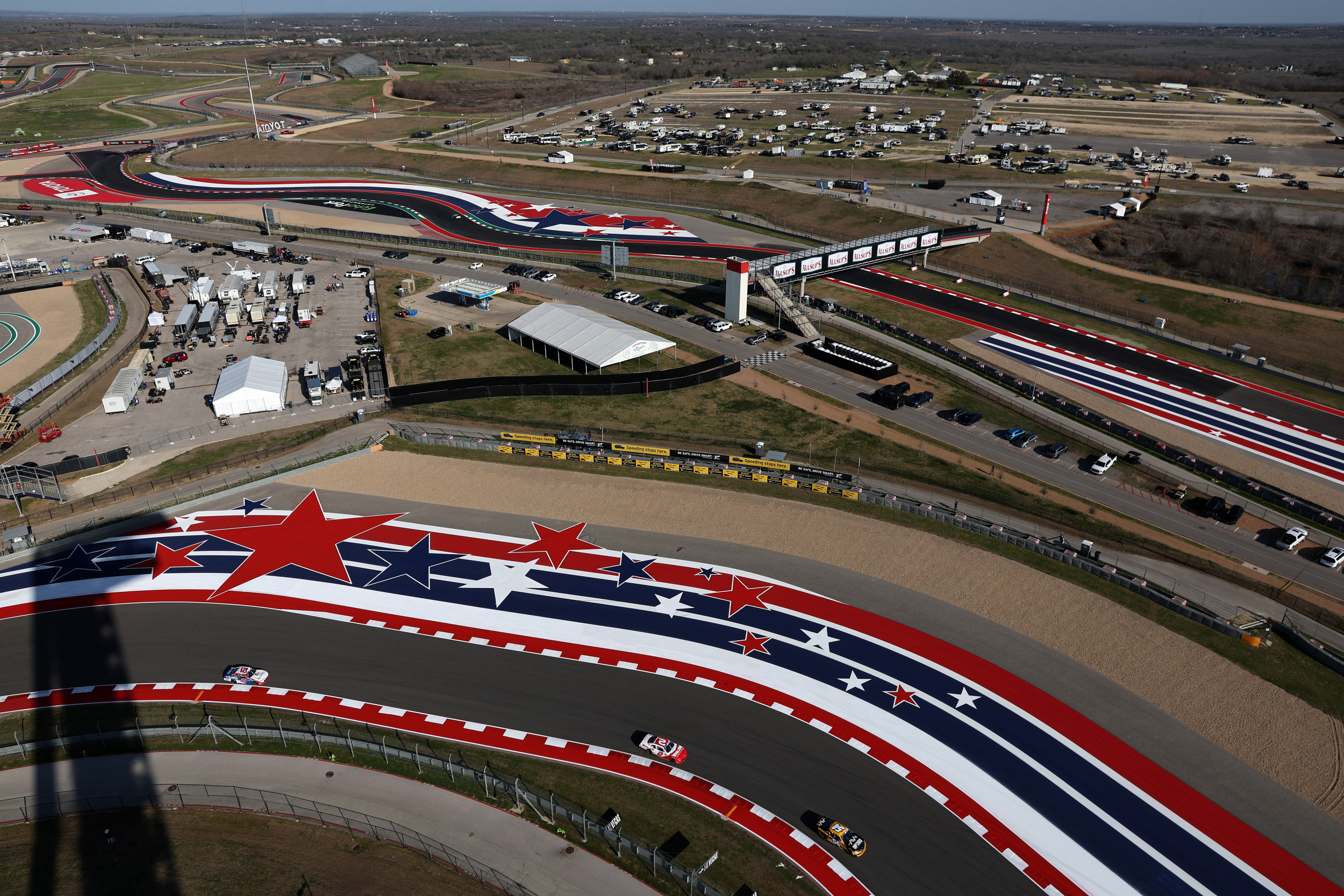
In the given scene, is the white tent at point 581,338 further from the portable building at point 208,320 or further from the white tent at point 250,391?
the portable building at point 208,320

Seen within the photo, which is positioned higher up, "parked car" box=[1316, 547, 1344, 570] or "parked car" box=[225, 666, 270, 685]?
"parked car" box=[1316, 547, 1344, 570]

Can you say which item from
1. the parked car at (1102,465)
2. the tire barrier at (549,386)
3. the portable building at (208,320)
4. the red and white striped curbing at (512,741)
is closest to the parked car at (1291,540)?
the parked car at (1102,465)

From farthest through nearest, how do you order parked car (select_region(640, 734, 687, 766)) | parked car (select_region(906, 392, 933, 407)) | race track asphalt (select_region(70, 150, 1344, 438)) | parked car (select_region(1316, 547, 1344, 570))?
race track asphalt (select_region(70, 150, 1344, 438)) < parked car (select_region(906, 392, 933, 407)) < parked car (select_region(1316, 547, 1344, 570)) < parked car (select_region(640, 734, 687, 766))

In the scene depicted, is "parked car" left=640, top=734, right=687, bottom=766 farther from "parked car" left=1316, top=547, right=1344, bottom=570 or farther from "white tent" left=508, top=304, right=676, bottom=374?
"parked car" left=1316, top=547, right=1344, bottom=570

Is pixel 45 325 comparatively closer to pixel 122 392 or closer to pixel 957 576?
pixel 122 392

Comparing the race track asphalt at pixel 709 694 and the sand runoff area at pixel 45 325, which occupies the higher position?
the sand runoff area at pixel 45 325

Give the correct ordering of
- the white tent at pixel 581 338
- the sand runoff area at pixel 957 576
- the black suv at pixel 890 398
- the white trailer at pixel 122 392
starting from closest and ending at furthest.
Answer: the sand runoff area at pixel 957 576 < the white trailer at pixel 122 392 < the black suv at pixel 890 398 < the white tent at pixel 581 338

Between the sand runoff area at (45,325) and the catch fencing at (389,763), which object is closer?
the catch fencing at (389,763)

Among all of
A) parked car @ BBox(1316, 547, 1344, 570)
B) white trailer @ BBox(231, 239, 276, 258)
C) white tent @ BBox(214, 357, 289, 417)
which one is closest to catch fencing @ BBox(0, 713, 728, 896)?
white tent @ BBox(214, 357, 289, 417)
